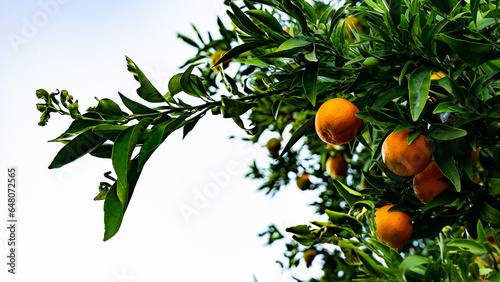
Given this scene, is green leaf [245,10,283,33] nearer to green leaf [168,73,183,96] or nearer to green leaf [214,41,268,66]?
green leaf [214,41,268,66]

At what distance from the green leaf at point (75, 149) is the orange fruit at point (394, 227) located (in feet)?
2.30

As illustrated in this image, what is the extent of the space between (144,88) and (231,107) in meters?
0.20

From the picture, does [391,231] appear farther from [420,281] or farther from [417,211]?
[420,281]

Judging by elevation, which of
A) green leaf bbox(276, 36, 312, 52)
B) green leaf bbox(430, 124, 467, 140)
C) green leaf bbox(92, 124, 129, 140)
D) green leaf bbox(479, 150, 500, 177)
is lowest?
green leaf bbox(479, 150, 500, 177)

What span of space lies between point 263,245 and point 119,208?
154 centimetres

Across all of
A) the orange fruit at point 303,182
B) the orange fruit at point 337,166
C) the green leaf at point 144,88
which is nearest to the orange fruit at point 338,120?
the green leaf at point 144,88

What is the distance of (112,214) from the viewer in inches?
39.4

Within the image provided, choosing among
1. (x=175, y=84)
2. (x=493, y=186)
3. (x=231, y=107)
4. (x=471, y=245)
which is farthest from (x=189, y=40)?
(x=471, y=245)

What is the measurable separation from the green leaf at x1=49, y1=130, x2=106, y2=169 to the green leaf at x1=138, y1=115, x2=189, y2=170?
0.12 meters

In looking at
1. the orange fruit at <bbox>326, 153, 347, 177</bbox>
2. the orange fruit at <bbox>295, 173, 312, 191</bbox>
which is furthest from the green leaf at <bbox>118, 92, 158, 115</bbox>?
the orange fruit at <bbox>295, 173, 312, 191</bbox>

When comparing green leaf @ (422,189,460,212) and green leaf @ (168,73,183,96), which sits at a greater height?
green leaf @ (168,73,183,96)

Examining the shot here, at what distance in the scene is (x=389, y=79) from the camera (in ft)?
3.68

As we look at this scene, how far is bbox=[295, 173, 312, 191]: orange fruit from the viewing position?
2559 mm

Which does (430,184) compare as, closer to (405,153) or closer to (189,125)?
(405,153)
